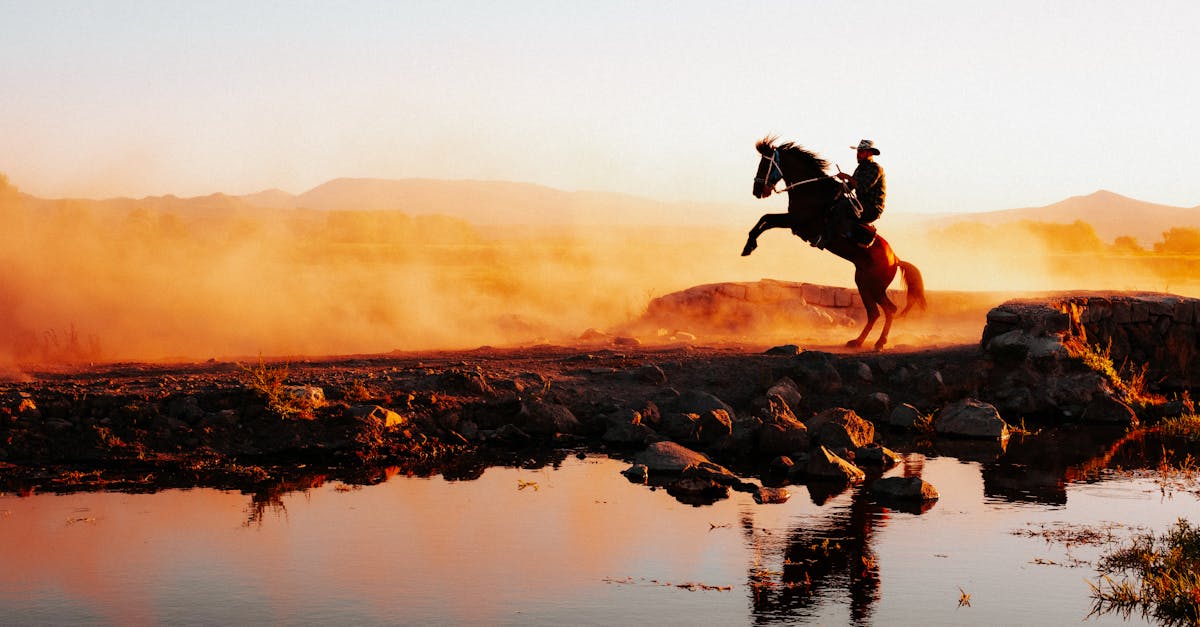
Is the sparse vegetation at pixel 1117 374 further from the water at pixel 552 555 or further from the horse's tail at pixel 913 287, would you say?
the water at pixel 552 555

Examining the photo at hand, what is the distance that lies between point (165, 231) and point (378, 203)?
417 feet

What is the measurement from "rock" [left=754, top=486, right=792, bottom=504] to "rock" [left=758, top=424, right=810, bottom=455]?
2.17 metres

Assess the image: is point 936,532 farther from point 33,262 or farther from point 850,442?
point 33,262

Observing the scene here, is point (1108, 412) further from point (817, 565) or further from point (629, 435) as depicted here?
point (817, 565)

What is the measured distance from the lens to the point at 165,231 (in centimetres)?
5141

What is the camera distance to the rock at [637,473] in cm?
1395

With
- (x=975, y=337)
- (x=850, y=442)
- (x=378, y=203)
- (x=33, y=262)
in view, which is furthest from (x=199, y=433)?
(x=378, y=203)

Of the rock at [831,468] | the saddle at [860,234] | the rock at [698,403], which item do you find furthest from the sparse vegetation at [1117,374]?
the rock at [831,468]

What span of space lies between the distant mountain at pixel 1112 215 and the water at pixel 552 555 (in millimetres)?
119024

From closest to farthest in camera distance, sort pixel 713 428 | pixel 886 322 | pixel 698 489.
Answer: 1. pixel 698 489
2. pixel 713 428
3. pixel 886 322

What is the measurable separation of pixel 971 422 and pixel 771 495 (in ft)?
17.4

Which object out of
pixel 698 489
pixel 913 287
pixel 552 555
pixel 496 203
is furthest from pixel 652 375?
pixel 496 203

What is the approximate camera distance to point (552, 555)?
1079cm

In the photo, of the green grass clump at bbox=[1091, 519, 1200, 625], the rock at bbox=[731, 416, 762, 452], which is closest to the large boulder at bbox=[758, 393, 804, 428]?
the rock at bbox=[731, 416, 762, 452]
